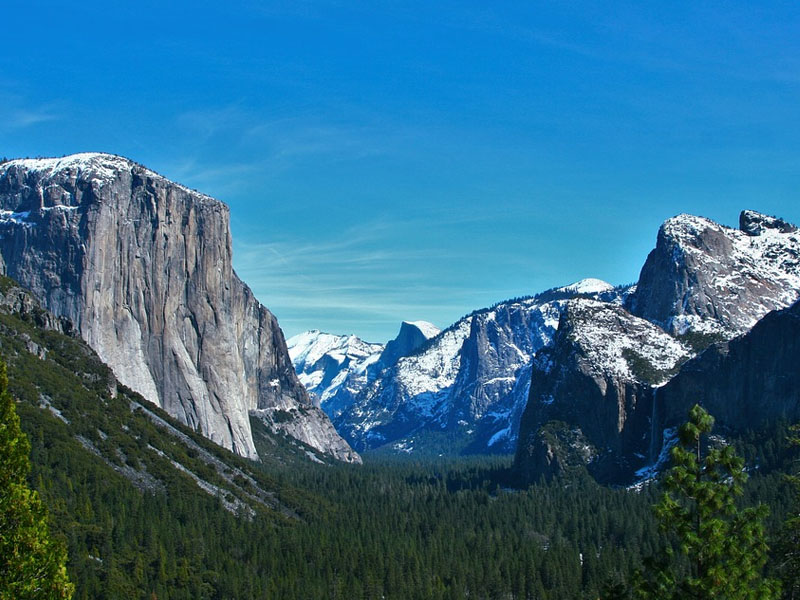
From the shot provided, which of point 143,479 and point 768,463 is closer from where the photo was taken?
point 143,479

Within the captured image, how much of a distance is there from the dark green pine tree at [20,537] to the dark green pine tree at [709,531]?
20.6 m

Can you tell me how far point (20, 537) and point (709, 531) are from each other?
919 inches

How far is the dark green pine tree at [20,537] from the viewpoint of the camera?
3006 cm

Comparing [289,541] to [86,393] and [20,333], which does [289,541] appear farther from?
[20,333]

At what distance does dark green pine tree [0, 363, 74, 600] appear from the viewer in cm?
3006

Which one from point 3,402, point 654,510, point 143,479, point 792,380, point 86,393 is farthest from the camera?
point 792,380

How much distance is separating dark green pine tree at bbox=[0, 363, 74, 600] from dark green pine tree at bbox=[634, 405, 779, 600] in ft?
67.5

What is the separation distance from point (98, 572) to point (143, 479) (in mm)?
48127

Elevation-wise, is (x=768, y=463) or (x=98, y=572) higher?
(x=768, y=463)

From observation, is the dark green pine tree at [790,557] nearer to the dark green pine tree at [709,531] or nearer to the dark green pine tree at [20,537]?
the dark green pine tree at [709,531]

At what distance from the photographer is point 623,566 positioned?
126m

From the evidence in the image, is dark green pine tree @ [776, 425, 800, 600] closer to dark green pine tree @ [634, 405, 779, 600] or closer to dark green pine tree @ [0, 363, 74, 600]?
dark green pine tree @ [634, 405, 779, 600]

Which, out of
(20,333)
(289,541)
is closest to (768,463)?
(289,541)

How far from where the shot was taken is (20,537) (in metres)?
30.3
